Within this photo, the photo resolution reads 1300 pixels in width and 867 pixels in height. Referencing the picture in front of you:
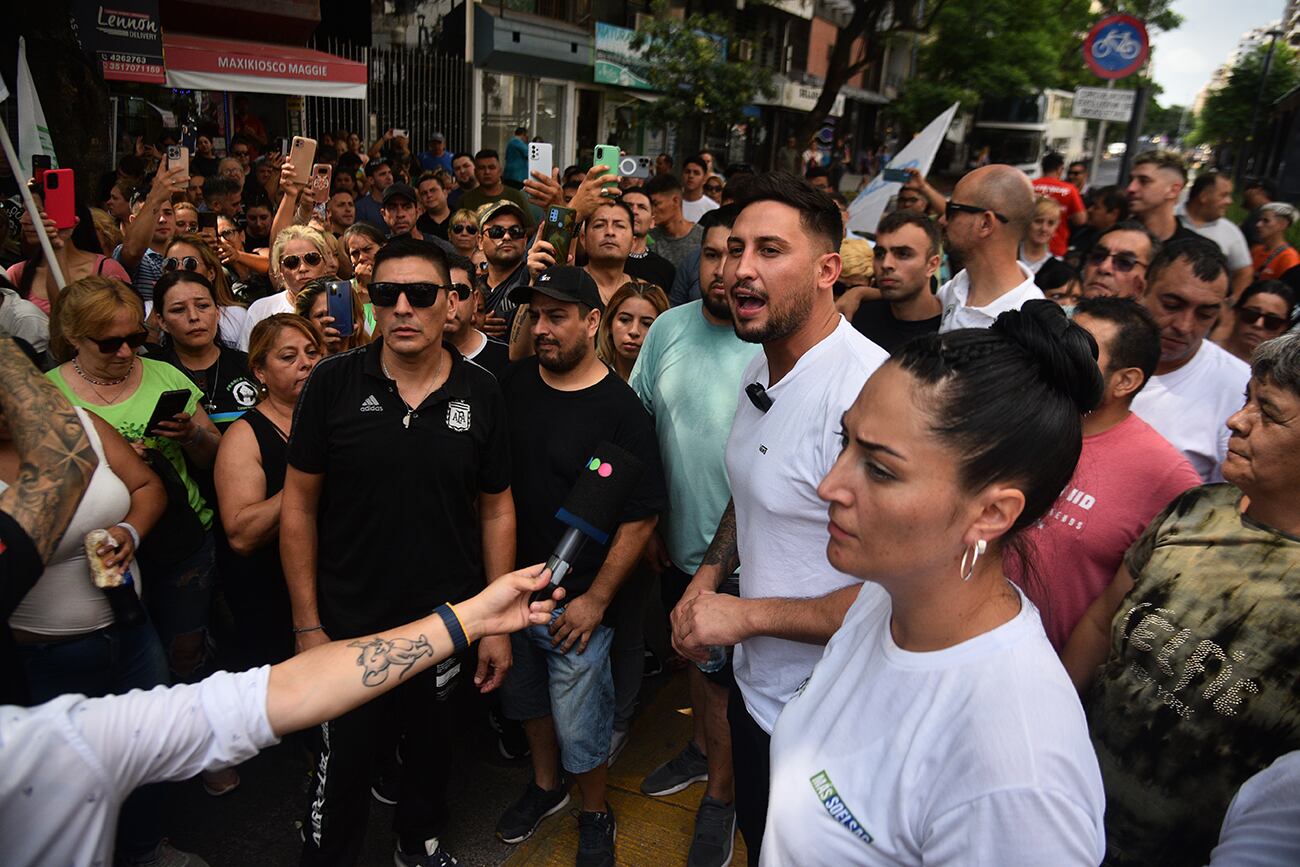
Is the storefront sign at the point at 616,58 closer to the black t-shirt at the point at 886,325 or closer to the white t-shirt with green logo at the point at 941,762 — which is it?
the black t-shirt at the point at 886,325

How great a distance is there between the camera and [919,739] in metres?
1.39

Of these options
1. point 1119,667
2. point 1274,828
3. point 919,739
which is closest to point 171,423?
point 919,739

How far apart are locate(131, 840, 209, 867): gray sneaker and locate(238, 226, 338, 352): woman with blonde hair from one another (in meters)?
2.71

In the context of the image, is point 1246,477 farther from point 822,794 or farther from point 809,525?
point 822,794

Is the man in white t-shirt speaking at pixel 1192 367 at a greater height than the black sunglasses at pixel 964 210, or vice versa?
the black sunglasses at pixel 964 210

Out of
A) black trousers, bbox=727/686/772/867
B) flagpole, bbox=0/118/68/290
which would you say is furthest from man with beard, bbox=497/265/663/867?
flagpole, bbox=0/118/68/290

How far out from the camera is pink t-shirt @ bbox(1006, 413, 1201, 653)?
7.86 feet

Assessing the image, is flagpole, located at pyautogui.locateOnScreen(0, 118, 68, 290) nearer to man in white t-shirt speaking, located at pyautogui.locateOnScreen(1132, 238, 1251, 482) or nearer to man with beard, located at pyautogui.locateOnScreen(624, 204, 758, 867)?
man with beard, located at pyautogui.locateOnScreen(624, 204, 758, 867)

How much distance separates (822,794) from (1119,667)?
3.30 feet

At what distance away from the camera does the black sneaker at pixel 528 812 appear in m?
3.34

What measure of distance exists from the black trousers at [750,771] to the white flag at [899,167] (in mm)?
5074

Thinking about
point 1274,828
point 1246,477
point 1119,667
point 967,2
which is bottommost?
point 1119,667

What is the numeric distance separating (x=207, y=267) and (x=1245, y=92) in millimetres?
40614

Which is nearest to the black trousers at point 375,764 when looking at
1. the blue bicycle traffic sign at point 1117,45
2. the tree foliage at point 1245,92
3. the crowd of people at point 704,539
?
the crowd of people at point 704,539
